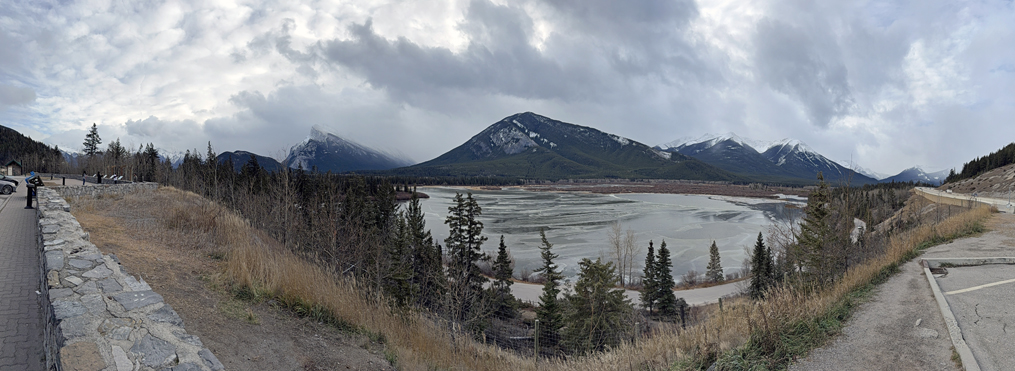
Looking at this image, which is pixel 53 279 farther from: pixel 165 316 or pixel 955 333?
pixel 955 333

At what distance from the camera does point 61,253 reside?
5832 millimetres

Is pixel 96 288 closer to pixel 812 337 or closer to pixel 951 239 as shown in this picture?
pixel 812 337

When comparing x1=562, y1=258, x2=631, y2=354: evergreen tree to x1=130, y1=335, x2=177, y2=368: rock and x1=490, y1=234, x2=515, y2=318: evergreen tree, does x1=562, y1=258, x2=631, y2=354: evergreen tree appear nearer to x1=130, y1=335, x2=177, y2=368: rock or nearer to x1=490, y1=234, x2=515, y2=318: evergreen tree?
A: x1=490, y1=234, x2=515, y2=318: evergreen tree

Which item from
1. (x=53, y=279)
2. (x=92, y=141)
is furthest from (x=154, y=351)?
(x=92, y=141)

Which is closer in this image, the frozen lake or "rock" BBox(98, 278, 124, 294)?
"rock" BBox(98, 278, 124, 294)

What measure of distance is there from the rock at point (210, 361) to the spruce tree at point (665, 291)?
24.5m

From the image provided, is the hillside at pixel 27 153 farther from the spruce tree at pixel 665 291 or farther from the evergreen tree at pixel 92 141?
the spruce tree at pixel 665 291

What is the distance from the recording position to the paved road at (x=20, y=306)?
13.2ft

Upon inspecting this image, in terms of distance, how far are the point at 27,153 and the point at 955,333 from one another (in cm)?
12594

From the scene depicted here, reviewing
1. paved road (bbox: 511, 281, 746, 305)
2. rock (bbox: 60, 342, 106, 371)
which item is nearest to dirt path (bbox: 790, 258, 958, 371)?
rock (bbox: 60, 342, 106, 371)

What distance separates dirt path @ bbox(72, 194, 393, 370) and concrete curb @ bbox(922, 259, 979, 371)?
5754 millimetres

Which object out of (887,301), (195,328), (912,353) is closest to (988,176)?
(887,301)

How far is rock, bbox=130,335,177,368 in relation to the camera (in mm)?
3193

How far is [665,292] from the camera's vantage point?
25.1 m
